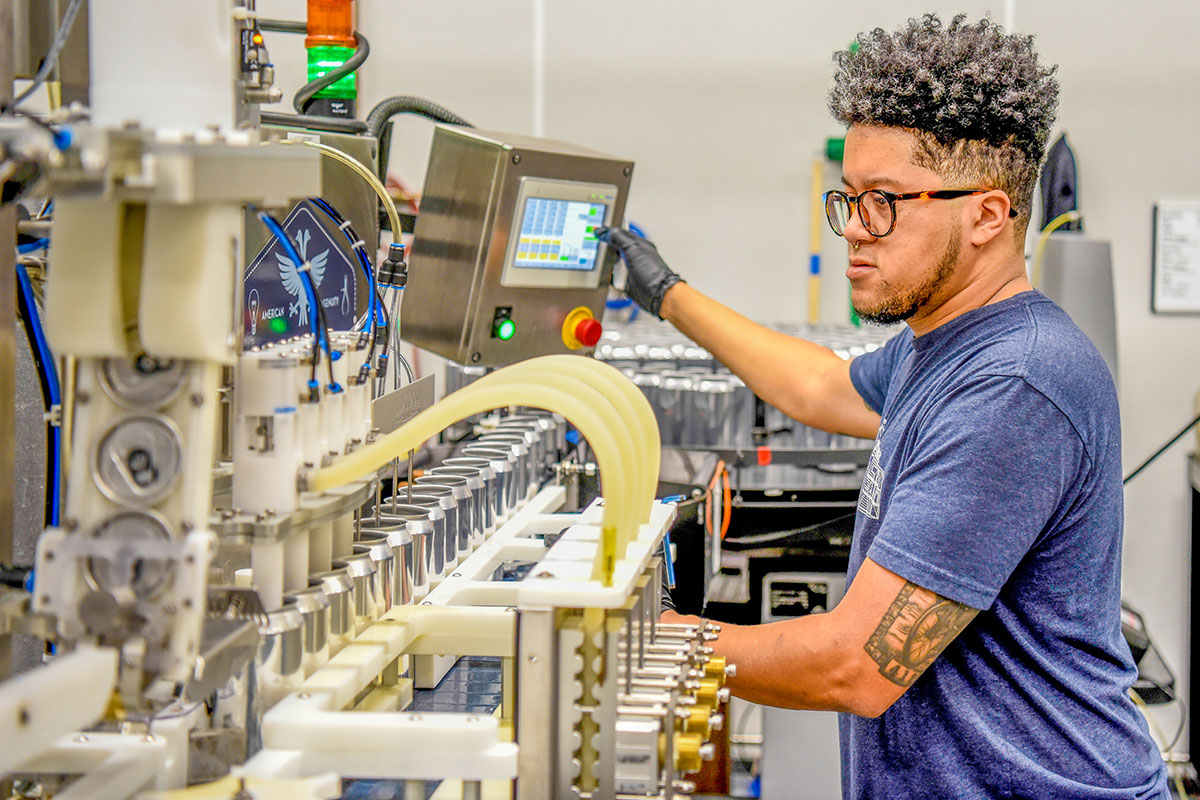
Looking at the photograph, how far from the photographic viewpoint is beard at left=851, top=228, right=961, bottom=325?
144 cm

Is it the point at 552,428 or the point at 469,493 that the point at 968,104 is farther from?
the point at 552,428

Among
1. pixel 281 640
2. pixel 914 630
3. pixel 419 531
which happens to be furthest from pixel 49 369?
pixel 914 630

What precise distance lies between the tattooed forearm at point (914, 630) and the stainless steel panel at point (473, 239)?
85 centimetres

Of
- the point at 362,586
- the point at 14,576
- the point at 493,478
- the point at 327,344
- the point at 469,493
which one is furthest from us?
Result: the point at 493,478

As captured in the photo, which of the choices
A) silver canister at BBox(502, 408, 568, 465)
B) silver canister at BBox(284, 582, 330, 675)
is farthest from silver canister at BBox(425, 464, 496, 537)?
silver canister at BBox(284, 582, 330, 675)

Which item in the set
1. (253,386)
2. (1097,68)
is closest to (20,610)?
(253,386)

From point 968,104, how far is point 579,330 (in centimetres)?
79

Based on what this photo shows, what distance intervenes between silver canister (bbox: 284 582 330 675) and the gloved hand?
1062 mm

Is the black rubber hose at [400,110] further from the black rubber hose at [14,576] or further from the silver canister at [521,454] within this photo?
the black rubber hose at [14,576]

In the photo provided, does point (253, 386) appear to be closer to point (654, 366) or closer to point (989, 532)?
point (989, 532)

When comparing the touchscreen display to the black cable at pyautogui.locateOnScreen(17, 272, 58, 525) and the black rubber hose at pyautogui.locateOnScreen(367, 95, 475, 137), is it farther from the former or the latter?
the black cable at pyautogui.locateOnScreen(17, 272, 58, 525)

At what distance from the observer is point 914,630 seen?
A: 4.10 ft

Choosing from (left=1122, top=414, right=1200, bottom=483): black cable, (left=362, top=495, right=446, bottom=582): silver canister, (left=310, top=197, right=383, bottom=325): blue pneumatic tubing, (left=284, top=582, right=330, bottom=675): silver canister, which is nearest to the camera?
(left=284, top=582, right=330, bottom=675): silver canister

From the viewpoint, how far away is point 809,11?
357cm
